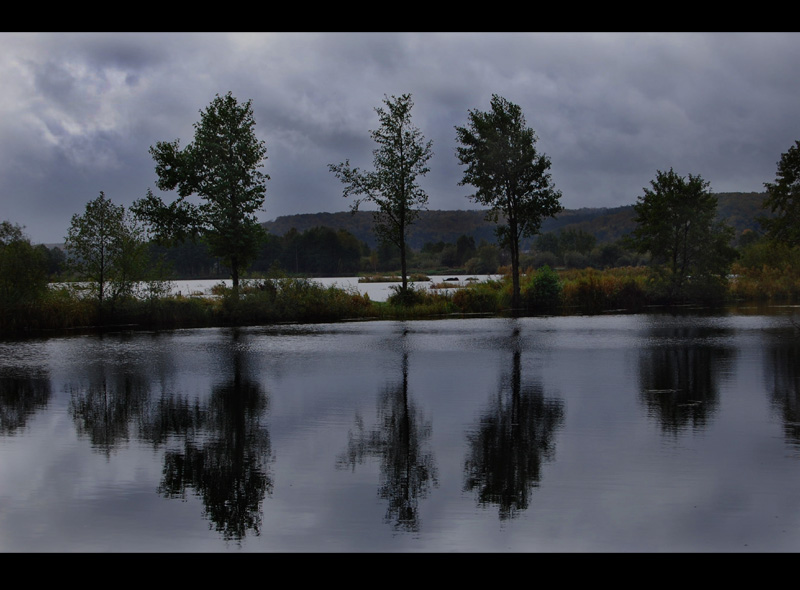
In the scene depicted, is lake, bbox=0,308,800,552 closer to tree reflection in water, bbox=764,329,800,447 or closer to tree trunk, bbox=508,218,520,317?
tree reflection in water, bbox=764,329,800,447

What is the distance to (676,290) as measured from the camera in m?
45.6

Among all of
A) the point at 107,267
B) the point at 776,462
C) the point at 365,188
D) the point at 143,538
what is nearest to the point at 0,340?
the point at 107,267

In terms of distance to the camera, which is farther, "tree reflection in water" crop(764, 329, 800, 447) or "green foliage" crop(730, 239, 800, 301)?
"green foliage" crop(730, 239, 800, 301)

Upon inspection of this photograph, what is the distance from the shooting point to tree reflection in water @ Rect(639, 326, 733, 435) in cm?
1185

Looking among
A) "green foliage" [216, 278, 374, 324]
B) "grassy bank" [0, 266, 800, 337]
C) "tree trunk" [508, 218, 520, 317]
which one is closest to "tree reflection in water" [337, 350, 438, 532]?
"green foliage" [216, 278, 374, 324]

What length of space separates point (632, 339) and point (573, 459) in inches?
657

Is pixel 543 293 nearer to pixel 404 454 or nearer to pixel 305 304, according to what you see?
pixel 305 304

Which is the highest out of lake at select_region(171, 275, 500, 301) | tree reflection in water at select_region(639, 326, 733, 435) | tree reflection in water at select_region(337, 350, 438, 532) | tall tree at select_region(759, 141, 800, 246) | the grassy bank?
tall tree at select_region(759, 141, 800, 246)

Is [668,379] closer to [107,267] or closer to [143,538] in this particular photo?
[143,538]

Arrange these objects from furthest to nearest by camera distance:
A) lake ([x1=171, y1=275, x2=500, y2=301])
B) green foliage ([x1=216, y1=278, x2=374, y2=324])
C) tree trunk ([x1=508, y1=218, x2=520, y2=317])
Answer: tree trunk ([x1=508, y1=218, x2=520, y2=317])
lake ([x1=171, y1=275, x2=500, y2=301])
green foliage ([x1=216, y1=278, x2=374, y2=324])

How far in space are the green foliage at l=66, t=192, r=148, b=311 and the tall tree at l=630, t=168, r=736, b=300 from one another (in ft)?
94.6

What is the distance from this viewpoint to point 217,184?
34625mm

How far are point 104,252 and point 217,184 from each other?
6.01 m

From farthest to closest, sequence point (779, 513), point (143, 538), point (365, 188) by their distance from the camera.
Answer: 1. point (365, 188)
2. point (779, 513)
3. point (143, 538)
